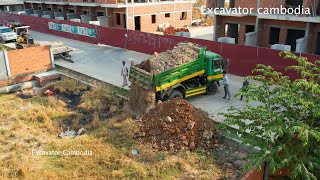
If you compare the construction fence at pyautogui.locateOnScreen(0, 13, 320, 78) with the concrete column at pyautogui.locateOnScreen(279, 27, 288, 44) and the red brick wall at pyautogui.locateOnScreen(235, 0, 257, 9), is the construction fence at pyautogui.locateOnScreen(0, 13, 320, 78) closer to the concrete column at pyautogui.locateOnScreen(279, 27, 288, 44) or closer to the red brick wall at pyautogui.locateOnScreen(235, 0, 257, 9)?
the red brick wall at pyautogui.locateOnScreen(235, 0, 257, 9)

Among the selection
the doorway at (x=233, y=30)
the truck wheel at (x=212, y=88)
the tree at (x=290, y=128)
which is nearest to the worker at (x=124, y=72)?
the truck wheel at (x=212, y=88)

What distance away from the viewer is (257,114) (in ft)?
27.0

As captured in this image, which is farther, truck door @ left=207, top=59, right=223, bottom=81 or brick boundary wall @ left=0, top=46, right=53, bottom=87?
brick boundary wall @ left=0, top=46, right=53, bottom=87

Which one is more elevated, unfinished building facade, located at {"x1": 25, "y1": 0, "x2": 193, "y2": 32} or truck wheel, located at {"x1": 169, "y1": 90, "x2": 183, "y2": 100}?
unfinished building facade, located at {"x1": 25, "y1": 0, "x2": 193, "y2": 32}

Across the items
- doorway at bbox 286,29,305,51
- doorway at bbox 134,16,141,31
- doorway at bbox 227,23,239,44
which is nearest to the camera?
doorway at bbox 286,29,305,51

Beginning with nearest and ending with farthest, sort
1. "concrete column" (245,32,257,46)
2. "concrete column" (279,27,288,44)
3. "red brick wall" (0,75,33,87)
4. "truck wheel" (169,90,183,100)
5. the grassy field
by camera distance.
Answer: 1. the grassy field
2. "truck wheel" (169,90,183,100)
3. "red brick wall" (0,75,33,87)
4. "concrete column" (279,27,288,44)
5. "concrete column" (245,32,257,46)

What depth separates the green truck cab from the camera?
545 inches

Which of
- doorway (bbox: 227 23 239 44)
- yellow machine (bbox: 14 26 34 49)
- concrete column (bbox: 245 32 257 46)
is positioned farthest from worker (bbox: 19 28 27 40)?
concrete column (bbox: 245 32 257 46)

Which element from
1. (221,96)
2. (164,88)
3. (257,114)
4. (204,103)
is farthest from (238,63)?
(257,114)

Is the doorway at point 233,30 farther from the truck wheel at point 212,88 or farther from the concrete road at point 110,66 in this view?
the truck wheel at point 212,88

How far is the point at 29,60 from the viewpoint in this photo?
Result: 20.3 metres

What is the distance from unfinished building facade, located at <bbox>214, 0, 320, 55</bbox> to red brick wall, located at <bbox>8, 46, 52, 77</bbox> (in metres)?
13.9

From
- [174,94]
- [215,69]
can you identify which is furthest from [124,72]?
[215,69]

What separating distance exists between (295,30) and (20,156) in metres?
19.5
